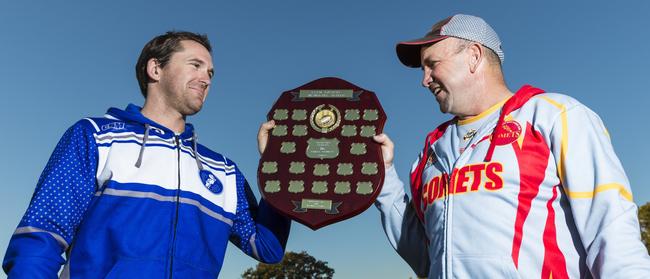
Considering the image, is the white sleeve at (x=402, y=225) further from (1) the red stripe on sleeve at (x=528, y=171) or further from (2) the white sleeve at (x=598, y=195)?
(2) the white sleeve at (x=598, y=195)

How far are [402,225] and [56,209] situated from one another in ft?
8.18

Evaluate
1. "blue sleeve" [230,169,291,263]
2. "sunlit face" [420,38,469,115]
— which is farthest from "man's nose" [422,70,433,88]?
"blue sleeve" [230,169,291,263]

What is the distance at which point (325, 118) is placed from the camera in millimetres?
4926

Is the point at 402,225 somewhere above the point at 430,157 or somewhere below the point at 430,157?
below

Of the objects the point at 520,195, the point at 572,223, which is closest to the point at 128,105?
the point at 520,195

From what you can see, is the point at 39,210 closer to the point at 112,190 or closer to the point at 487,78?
the point at 112,190

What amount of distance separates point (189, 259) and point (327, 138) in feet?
4.71

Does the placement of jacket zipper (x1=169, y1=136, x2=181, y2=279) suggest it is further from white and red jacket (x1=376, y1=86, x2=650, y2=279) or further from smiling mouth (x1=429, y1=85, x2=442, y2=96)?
smiling mouth (x1=429, y1=85, x2=442, y2=96)

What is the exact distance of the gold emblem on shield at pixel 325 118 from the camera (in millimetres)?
4871

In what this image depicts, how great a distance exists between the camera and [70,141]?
416cm

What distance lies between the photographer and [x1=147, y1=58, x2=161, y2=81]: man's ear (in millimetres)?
4934

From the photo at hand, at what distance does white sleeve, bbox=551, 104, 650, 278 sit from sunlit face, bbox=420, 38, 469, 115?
31.1 inches

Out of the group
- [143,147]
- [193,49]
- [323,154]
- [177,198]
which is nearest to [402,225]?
[323,154]

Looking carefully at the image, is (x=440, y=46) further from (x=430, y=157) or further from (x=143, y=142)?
(x=143, y=142)
